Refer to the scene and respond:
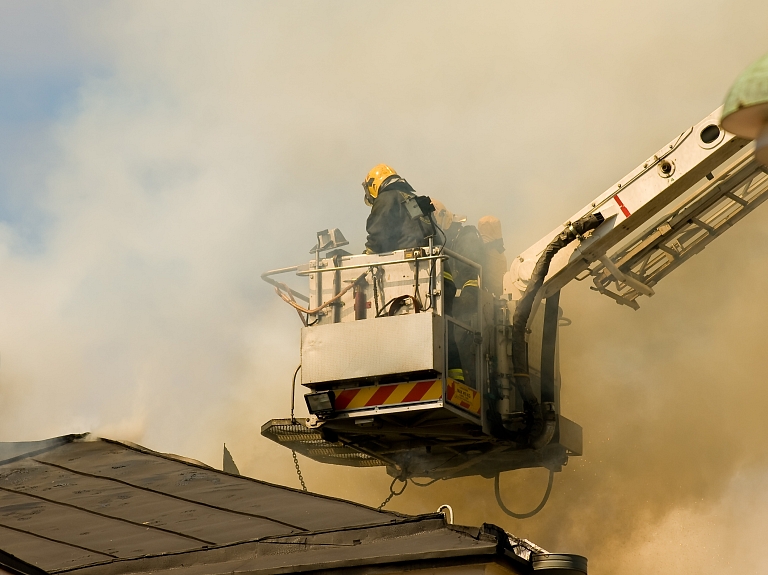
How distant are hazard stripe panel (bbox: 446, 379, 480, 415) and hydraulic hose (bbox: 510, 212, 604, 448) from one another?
0.46m

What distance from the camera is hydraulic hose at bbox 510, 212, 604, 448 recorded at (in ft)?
34.4

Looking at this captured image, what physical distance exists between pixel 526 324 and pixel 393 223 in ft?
4.58

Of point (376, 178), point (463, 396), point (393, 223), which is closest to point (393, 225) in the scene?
point (393, 223)

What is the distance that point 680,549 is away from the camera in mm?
11281

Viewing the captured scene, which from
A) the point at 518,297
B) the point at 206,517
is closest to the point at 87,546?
the point at 206,517

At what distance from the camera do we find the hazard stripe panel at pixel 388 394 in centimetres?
986

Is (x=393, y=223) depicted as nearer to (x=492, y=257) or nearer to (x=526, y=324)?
(x=492, y=257)

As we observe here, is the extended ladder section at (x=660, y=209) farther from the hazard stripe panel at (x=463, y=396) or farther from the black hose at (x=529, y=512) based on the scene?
the black hose at (x=529, y=512)

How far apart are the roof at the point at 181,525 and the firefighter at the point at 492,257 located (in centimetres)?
383

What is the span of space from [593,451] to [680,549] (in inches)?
47.8

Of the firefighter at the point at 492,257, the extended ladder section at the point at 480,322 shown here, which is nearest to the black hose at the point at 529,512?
the extended ladder section at the point at 480,322

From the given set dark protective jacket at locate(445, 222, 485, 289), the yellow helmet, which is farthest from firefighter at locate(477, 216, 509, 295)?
the yellow helmet

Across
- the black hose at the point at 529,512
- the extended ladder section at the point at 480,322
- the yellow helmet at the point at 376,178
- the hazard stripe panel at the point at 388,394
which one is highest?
the yellow helmet at the point at 376,178

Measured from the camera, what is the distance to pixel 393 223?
1063cm
